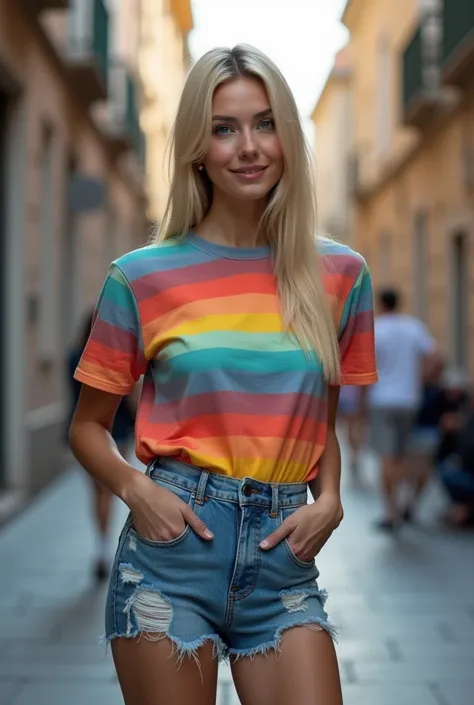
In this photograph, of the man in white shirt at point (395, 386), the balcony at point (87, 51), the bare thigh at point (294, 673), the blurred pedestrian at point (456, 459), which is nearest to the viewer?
the bare thigh at point (294, 673)

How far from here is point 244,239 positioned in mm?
2516

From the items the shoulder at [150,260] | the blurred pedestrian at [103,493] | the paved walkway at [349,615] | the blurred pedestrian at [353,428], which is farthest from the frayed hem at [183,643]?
the blurred pedestrian at [353,428]

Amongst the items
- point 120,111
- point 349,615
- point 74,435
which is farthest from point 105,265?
point 74,435

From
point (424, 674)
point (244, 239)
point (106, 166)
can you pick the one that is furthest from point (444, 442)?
point (106, 166)

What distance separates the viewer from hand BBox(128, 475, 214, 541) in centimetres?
232

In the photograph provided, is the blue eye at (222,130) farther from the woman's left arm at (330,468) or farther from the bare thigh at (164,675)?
the bare thigh at (164,675)

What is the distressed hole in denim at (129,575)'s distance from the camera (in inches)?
92.7

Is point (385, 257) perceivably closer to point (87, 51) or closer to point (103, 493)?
point (87, 51)

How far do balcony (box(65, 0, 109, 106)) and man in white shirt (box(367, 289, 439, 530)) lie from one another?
5.53 metres

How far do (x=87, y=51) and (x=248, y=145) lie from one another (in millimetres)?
12171

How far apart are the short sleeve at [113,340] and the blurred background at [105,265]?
20 centimetres

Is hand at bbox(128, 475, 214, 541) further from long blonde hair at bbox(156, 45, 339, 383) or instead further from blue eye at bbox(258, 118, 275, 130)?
blue eye at bbox(258, 118, 275, 130)

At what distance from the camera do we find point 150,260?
2445mm

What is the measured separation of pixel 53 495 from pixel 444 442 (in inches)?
150
